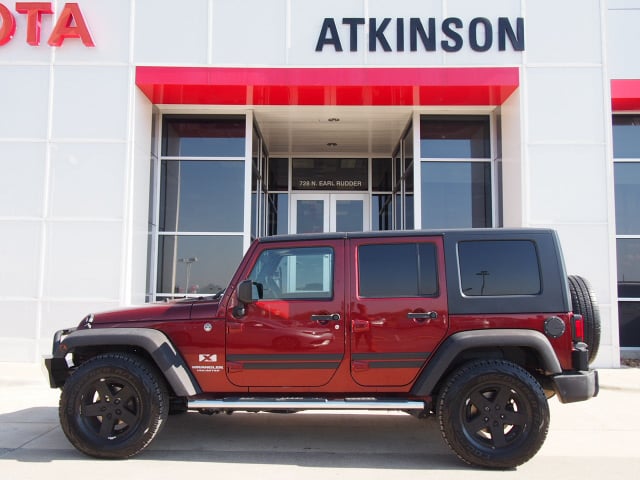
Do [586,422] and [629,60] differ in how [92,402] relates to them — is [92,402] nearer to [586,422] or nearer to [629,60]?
[586,422]

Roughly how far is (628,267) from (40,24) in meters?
11.3

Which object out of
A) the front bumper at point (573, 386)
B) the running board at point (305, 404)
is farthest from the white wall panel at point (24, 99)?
the front bumper at point (573, 386)

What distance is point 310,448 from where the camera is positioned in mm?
5129

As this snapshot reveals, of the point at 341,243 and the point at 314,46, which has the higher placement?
the point at 314,46

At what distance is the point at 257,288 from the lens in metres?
4.82

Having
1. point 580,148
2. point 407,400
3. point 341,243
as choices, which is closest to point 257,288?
point 341,243

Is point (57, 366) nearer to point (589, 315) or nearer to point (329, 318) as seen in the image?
point (329, 318)

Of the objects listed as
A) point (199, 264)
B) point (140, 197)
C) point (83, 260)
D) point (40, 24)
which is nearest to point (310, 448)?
point (83, 260)

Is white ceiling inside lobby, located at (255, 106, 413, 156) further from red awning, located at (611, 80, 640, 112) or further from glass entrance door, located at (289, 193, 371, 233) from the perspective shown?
red awning, located at (611, 80, 640, 112)

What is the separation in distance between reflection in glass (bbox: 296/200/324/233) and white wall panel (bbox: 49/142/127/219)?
17.4 feet

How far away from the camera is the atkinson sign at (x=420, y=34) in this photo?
9.71 m

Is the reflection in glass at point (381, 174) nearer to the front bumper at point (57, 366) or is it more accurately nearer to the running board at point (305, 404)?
the running board at point (305, 404)

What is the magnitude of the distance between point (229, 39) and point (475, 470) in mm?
7960

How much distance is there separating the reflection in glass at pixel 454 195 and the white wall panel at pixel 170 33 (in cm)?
469
